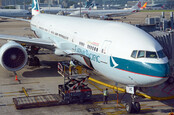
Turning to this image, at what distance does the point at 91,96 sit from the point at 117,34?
5.48m

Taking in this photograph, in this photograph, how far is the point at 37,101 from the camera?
18484mm

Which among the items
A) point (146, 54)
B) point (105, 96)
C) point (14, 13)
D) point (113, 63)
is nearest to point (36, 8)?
point (105, 96)

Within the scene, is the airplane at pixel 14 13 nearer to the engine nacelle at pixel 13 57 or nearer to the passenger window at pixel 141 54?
the engine nacelle at pixel 13 57

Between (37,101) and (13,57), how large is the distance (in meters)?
7.50

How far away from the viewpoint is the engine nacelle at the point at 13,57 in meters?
24.1

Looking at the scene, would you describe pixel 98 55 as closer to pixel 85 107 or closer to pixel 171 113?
pixel 85 107

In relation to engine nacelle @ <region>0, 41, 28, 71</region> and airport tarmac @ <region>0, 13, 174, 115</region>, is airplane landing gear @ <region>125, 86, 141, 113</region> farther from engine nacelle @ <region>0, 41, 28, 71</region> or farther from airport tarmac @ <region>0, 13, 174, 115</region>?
engine nacelle @ <region>0, 41, 28, 71</region>

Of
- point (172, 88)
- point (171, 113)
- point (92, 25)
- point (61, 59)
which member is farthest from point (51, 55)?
point (171, 113)

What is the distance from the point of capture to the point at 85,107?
17.8 meters

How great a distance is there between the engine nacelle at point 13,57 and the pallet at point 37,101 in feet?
19.0

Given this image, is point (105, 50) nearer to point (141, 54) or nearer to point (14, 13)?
point (141, 54)

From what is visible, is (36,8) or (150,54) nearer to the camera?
(150,54)

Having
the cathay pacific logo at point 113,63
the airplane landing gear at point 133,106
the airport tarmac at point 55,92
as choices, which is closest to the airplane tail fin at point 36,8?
the airport tarmac at point 55,92

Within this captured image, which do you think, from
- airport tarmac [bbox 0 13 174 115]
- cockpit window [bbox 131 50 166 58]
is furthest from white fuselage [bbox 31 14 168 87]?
airport tarmac [bbox 0 13 174 115]
